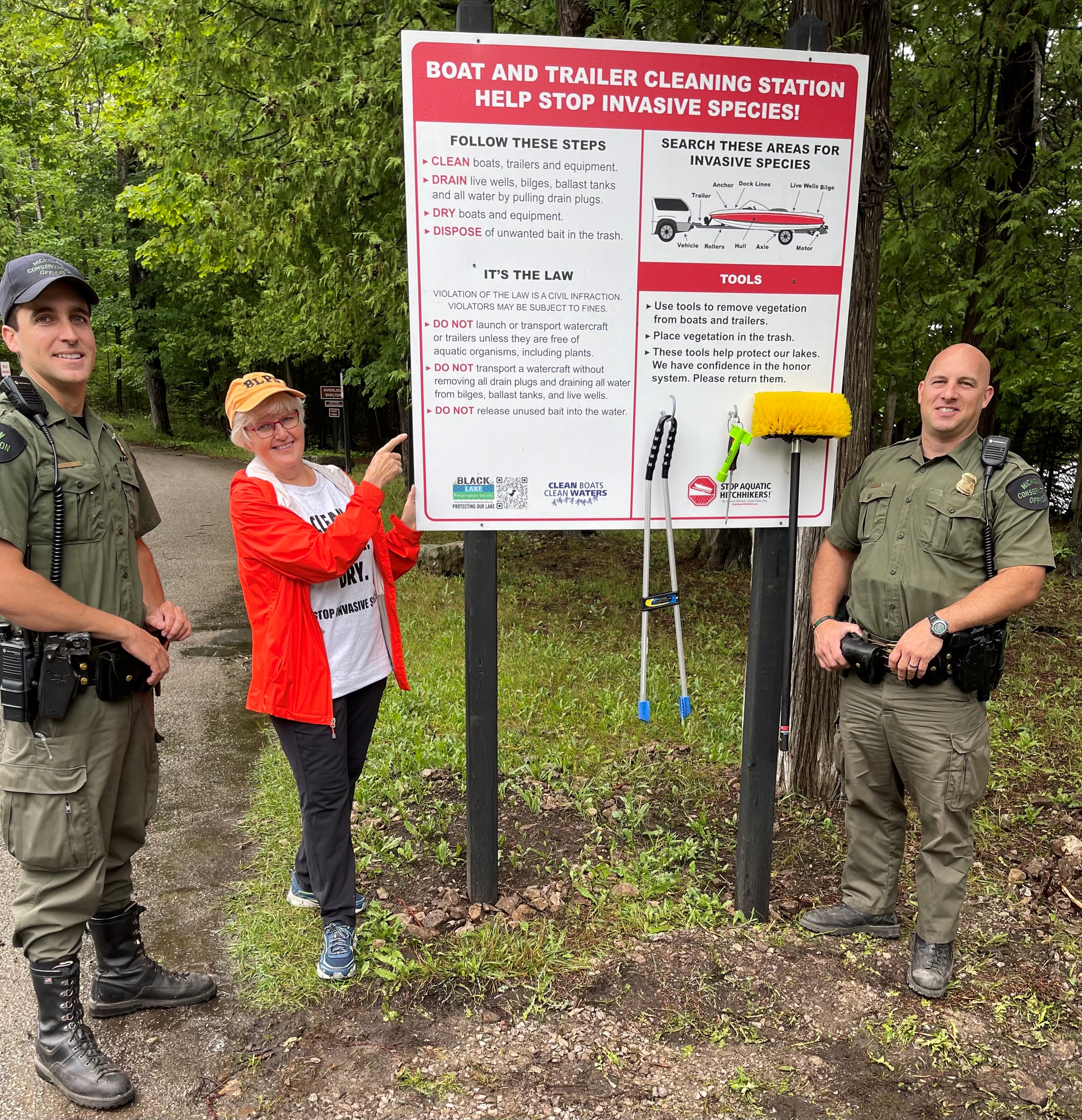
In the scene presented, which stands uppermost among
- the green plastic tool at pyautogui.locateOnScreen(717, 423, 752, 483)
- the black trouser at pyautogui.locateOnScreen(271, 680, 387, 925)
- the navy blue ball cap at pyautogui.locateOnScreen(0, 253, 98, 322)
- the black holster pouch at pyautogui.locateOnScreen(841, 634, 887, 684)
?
the navy blue ball cap at pyautogui.locateOnScreen(0, 253, 98, 322)

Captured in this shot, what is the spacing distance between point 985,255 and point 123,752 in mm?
7997

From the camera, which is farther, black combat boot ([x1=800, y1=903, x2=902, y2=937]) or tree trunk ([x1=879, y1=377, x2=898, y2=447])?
tree trunk ([x1=879, y1=377, x2=898, y2=447])

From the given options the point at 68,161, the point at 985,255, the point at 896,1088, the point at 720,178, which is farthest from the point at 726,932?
the point at 68,161

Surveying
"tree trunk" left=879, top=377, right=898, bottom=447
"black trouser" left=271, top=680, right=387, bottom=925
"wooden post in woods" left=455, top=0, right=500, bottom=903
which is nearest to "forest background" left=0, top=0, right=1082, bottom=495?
"tree trunk" left=879, top=377, right=898, bottom=447

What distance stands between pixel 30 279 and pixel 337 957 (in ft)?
7.95

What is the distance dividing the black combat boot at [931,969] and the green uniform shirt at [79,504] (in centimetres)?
293

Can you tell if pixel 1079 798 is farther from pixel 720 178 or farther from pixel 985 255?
pixel 985 255

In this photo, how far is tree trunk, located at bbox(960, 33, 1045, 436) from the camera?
7.22 m

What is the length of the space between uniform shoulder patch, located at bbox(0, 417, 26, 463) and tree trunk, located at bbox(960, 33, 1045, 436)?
701 centimetres

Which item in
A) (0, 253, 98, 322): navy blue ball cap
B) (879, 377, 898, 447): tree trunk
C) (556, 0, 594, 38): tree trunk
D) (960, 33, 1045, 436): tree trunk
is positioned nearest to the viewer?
(0, 253, 98, 322): navy blue ball cap

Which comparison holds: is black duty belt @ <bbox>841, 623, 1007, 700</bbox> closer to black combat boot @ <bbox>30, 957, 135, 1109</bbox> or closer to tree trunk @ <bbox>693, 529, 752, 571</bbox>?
black combat boot @ <bbox>30, 957, 135, 1109</bbox>

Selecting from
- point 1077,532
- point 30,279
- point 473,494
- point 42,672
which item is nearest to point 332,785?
point 42,672

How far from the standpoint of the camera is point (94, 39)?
363 inches

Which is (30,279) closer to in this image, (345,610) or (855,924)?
(345,610)
